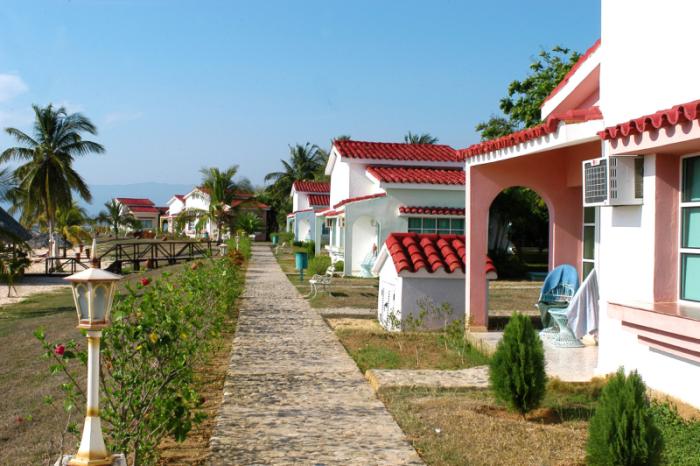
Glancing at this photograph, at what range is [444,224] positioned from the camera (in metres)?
25.3

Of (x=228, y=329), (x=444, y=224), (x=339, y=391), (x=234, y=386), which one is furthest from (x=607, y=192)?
(x=444, y=224)

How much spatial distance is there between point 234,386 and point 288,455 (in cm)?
257

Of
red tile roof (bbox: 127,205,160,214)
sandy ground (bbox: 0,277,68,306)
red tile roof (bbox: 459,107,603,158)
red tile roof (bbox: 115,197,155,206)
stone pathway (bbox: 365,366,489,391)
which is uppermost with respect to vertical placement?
red tile roof (bbox: 115,197,155,206)

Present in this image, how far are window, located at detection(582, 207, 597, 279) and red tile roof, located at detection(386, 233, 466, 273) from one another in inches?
80.4

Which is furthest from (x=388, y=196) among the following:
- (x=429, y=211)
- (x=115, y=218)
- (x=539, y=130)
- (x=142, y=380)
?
(x=115, y=218)

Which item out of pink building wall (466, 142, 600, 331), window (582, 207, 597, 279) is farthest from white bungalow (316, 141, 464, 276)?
window (582, 207, 597, 279)

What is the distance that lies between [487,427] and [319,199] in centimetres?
4348

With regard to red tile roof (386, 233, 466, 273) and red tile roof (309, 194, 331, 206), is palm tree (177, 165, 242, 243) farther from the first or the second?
red tile roof (386, 233, 466, 273)

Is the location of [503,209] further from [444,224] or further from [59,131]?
[59,131]

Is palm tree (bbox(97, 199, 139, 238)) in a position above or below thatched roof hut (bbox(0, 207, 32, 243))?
above

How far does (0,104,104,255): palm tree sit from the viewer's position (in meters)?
42.3

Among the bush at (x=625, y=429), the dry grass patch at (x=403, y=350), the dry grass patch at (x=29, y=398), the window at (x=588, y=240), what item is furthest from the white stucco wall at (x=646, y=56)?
the dry grass patch at (x=29, y=398)

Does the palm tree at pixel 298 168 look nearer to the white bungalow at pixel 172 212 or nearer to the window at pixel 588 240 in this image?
the white bungalow at pixel 172 212

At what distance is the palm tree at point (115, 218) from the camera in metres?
70.9
